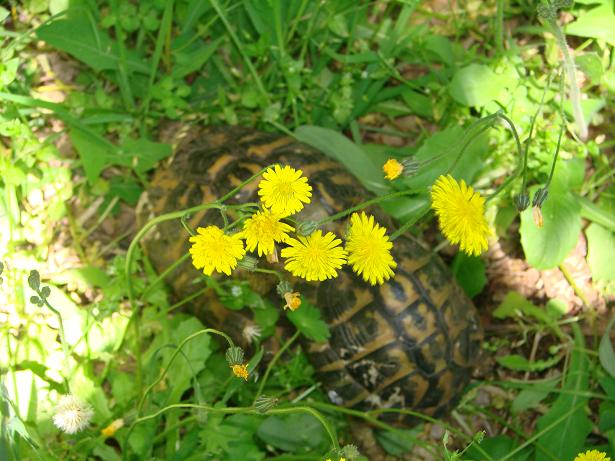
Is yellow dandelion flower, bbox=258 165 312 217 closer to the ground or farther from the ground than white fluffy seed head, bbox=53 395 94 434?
farther from the ground

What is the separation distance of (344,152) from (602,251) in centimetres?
113

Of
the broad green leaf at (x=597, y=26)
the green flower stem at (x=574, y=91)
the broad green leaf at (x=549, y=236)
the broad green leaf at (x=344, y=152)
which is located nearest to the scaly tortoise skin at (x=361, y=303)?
the broad green leaf at (x=344, y=152)

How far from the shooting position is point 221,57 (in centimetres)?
330

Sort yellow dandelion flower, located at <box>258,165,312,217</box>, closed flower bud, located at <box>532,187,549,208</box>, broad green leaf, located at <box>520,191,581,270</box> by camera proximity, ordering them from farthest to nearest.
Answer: broad green leaf, located at <box>520,191,581,270</box>
closed flower bud, located at <box>532,187,549,208</box>
yellow dandelion flower, located at <box>258,165,312,217</box>

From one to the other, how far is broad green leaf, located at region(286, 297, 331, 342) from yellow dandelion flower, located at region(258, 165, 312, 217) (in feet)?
2.57

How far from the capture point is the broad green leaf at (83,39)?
292 centimetres

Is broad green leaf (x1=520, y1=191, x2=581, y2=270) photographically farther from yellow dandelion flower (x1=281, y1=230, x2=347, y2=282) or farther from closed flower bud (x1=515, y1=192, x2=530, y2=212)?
yellow dandelion flower (x1=281, y1=230, x2=347, y2=282)

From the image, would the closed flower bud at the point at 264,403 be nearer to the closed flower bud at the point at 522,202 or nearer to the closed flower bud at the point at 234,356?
the closed flower bud at the point at 234,356

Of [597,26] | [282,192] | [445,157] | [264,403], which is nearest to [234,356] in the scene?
[264,403]

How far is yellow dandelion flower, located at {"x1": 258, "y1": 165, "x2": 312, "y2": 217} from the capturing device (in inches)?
72.6

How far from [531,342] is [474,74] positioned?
112cm

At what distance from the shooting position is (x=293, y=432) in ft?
9.06

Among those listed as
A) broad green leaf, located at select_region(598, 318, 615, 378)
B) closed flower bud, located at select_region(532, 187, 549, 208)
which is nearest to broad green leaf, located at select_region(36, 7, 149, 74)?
closed flower bud, located at select_region(532, 187, 549, 208)

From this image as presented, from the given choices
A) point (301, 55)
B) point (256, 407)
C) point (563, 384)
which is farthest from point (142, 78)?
point (563, 384)
